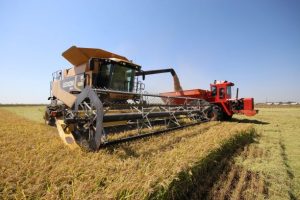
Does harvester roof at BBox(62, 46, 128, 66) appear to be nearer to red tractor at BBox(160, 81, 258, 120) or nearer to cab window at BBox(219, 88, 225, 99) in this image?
red tractor at BBox(160, 81, 258, 120)

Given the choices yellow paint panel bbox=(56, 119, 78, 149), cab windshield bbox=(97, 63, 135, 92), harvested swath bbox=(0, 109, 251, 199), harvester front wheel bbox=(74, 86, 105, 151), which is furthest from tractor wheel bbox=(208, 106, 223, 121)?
yellow paint panel bbox=(56, 119, 78, 149)

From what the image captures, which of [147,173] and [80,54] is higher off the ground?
[80,54]

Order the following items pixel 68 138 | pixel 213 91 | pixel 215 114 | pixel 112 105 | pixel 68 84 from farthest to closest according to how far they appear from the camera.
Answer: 1. pixel 213 91
2. pixel 215 114
3. pixel 68 84
4. pixel 112 105
5. pixel 68 138

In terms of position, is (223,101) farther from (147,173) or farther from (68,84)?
(147,173)

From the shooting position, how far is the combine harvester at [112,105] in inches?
139

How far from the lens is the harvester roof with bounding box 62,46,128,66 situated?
264 inches

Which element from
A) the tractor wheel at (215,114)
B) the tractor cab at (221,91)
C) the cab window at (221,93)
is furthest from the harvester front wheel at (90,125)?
the cab window at (221,93)

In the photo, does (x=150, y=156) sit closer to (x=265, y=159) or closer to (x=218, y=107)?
(x=265, y=159)

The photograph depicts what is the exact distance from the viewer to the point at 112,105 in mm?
4906

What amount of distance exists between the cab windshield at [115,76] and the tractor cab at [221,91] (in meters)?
5.39

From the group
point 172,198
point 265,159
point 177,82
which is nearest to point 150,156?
point 172,198

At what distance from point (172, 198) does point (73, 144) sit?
202cm

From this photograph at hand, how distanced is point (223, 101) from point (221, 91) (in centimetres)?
80

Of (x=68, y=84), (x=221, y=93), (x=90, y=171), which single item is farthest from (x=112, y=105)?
(x=221, y=93)
